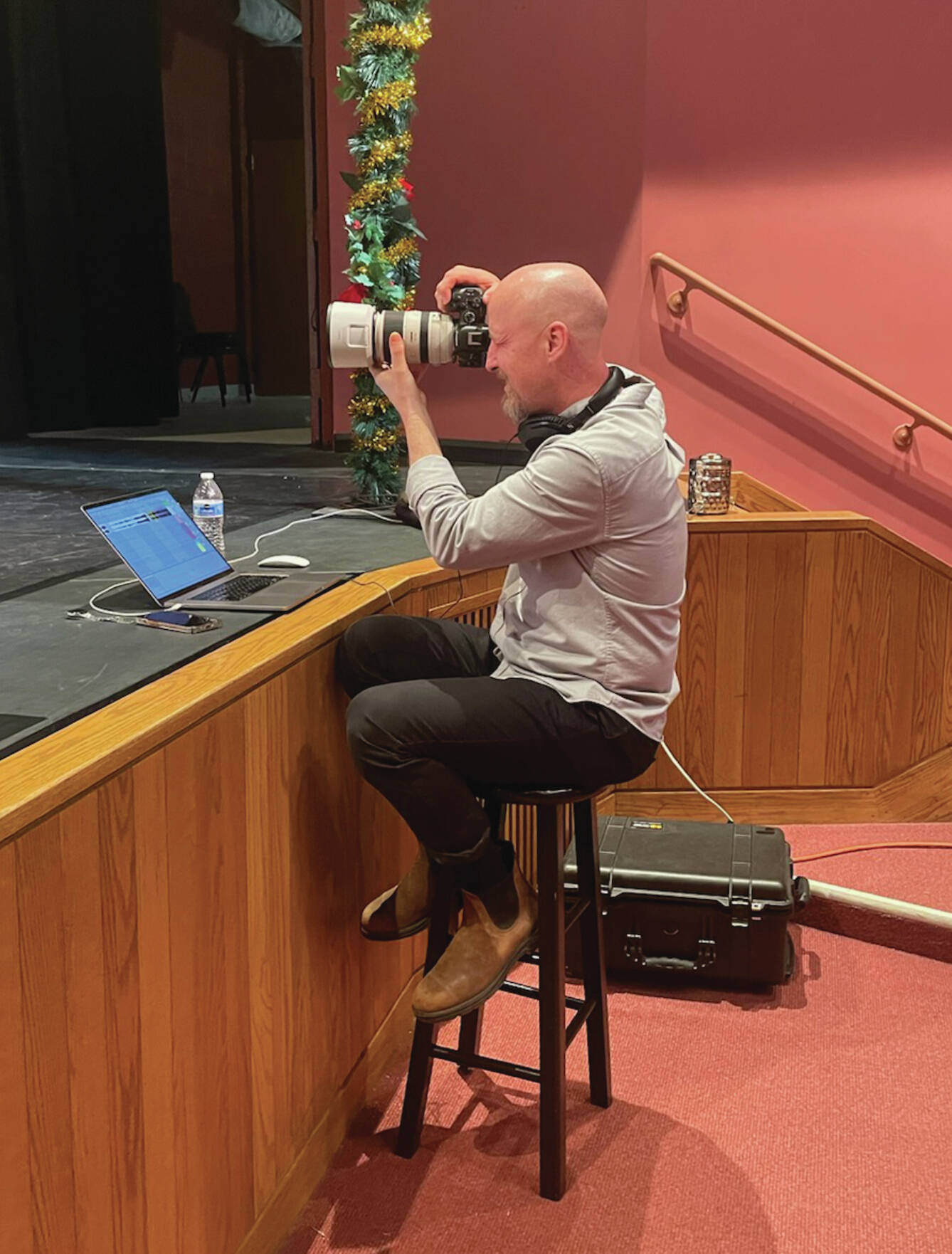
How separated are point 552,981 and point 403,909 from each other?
245 millimetres

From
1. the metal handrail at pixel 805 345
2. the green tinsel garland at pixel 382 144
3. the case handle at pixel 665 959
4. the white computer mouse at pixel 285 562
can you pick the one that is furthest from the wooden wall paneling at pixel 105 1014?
the metal handrail at pixel 805 345

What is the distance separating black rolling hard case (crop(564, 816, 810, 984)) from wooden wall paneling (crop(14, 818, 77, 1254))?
1.31 meters

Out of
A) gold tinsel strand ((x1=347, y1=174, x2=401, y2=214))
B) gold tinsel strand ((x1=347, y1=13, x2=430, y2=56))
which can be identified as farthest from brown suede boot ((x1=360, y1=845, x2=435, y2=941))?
gold tinsel strand ((x1=347, y1=13, x2=430, y2=56))

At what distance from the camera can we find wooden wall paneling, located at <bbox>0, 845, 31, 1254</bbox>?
991mm

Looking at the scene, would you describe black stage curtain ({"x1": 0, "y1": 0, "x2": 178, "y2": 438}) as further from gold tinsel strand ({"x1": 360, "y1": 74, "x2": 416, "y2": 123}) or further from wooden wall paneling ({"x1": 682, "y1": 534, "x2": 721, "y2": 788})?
wooden wall paneling ({"x1": 682, "y1": 534, "x2": 721, "y2": 788})

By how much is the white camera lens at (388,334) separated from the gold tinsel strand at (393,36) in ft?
4.11

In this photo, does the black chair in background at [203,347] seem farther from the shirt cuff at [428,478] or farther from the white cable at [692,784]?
the shirt cuff at [428,478]

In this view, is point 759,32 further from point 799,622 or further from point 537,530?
point 537,530

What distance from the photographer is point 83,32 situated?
19.7ft

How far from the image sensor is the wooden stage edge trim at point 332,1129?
160 centimetres

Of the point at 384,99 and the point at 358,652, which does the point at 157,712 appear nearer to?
the point at 358,652

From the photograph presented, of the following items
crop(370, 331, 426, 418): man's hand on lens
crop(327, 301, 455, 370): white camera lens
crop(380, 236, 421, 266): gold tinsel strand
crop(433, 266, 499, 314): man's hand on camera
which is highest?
crop(380, 236, 421, 266): gold tinsel strand

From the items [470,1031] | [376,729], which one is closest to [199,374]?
[470,1031]

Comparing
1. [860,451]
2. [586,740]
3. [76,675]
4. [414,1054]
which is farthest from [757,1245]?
[860,451]
